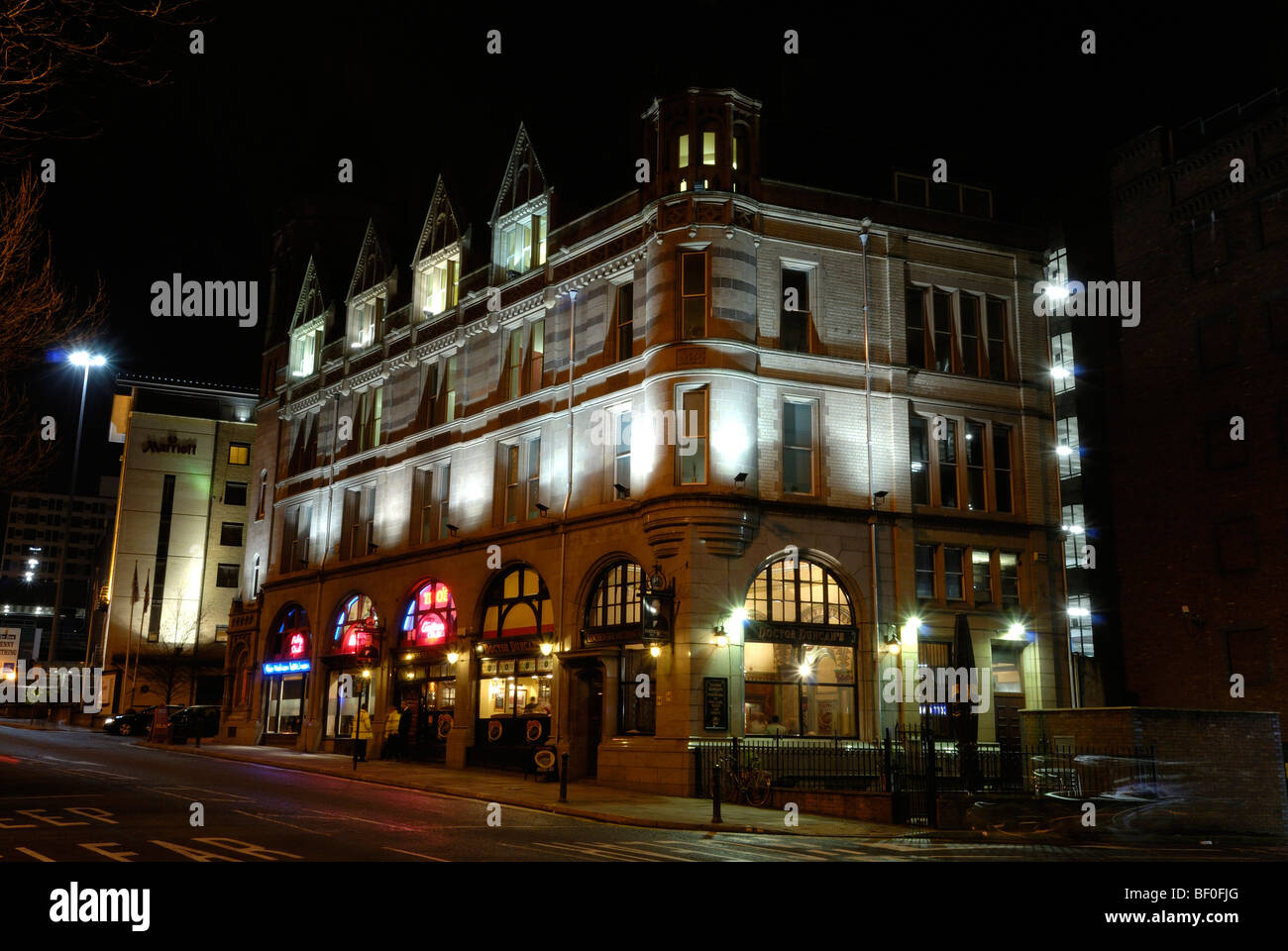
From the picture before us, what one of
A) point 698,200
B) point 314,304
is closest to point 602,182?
point 698,200

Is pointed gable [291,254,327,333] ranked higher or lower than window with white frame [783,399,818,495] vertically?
higher

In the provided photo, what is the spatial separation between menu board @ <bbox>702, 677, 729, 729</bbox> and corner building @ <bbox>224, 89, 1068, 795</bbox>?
7 centimetres

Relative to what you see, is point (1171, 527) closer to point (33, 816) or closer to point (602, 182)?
point (602, 182)

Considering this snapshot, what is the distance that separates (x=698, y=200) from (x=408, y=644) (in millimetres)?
18515

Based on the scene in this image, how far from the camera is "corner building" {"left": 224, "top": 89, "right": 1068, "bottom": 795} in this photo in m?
28.1

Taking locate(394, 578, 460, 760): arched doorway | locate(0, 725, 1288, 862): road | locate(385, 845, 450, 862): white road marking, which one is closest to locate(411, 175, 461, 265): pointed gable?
locate(394, 578, 460, 760): arched doorway

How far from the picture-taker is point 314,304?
49.3 meters

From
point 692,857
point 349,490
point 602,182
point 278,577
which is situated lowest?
point 692,857

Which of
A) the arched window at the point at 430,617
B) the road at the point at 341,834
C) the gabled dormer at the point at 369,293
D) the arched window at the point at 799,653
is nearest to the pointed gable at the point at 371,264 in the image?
the gabled dormer at the point at 369,293

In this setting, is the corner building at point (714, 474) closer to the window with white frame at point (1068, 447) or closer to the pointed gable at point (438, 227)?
the pointed gable at point (438, 227)

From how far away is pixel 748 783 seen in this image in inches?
939

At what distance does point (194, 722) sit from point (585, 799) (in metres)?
29.9

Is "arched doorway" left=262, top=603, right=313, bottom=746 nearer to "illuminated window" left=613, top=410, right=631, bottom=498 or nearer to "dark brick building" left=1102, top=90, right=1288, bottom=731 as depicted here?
"illuminated window" left=613, top=410, right=631, bottom=498
